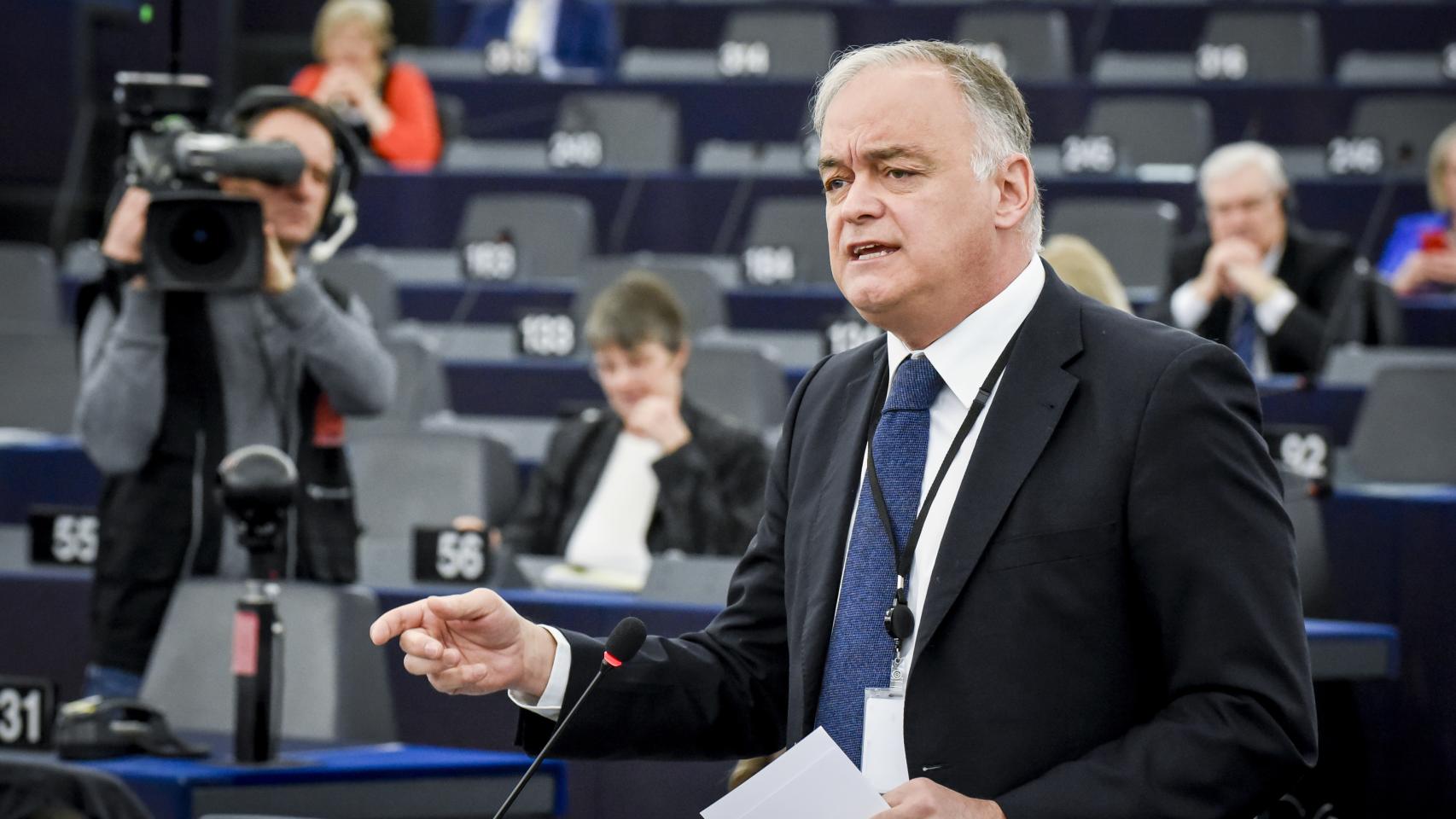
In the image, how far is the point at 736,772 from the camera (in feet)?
6.55

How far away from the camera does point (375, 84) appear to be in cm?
712

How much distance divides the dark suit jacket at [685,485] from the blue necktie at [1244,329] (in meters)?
1.67

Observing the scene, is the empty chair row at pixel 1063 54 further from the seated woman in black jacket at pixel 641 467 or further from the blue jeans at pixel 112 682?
the blue jeans at pixel 112 682

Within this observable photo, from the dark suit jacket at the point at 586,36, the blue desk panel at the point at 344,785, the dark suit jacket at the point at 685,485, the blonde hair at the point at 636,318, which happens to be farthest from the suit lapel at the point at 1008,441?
the dark suit jacket at the point at 586,36

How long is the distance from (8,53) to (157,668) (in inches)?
215

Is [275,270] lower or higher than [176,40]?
lower

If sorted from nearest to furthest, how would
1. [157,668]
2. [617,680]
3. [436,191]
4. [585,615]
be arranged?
[617,680] → [157,668] → [585,615] → [436,191]

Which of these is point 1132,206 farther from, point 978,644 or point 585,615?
point 978,644

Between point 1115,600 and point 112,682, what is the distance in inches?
77.5

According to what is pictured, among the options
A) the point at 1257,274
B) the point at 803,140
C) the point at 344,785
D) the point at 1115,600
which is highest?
the point at 803,140

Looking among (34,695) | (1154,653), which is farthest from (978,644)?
(34,695)

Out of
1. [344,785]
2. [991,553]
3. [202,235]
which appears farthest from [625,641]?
[202,235]

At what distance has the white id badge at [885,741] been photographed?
64.2 inches

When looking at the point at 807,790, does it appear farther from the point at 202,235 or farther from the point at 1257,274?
the point at 1257,274
